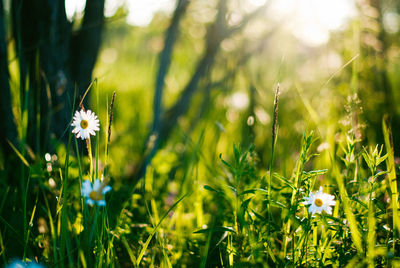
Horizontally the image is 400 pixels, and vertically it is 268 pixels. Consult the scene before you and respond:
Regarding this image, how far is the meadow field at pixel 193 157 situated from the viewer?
0.88 metres

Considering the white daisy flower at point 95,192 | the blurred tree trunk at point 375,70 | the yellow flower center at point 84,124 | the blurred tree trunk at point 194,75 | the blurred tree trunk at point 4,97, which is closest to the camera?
the white daisy flower at point 95,192

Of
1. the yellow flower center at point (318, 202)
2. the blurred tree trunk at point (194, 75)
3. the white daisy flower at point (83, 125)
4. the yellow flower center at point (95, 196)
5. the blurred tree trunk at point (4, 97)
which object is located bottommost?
the yellow flower center at point (95, 196)

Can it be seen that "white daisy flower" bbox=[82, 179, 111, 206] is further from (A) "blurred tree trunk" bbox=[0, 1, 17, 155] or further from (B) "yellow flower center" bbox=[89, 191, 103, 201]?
(A) "blurred tree trunk" bbox=[0, 1, 17, 155]

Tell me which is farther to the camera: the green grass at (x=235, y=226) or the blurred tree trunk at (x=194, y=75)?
the blurred tree trunk at (x=194, y=75)

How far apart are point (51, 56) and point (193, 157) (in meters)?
0.76

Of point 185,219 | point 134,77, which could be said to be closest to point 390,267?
point 185,219

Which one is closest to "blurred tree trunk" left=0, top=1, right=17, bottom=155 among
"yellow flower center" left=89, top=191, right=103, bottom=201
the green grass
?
the green grass

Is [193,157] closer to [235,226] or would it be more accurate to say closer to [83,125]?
[235,226]

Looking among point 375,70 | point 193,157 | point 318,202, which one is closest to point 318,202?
point 318,202

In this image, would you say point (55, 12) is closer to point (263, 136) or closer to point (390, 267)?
point (390, 267)

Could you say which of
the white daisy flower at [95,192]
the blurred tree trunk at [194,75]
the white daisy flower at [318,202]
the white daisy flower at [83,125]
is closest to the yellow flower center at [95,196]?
the white daisy flower at [95,192]

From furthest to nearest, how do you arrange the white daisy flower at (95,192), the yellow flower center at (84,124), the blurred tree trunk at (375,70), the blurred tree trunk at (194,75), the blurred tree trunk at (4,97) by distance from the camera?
the blurred tree trunk at (375,70) < the blurred tree trunk at (194,75) < the blurred tree trunk at (4,97) < the yellow flower center at (84,124) < the white daisy flower at (95,192)

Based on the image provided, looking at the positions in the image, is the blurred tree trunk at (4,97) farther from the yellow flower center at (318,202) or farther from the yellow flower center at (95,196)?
A: the yellow flower center at (318,202)

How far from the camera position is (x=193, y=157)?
112 centimetres
